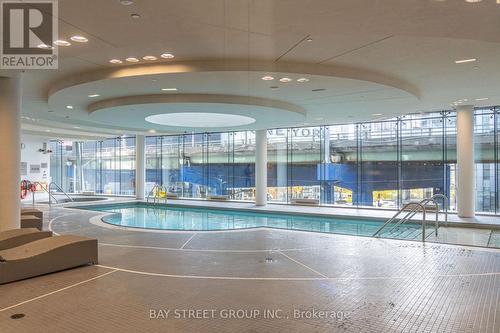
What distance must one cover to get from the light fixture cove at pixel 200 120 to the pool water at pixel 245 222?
371 cm

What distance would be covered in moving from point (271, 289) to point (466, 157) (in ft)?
36.3

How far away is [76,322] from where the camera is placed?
3.98 metres

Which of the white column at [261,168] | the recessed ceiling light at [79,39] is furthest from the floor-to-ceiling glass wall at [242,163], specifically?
the recessed ceiling light at [79,39]

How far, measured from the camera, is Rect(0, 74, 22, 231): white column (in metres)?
7.80

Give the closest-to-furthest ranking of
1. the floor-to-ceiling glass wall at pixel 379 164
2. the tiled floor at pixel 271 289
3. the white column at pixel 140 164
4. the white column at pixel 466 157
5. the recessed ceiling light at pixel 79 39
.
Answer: the tiled floor at pixel 271 289, the recessed ceiling light at pixel 79 39, the white column at pixel 466 157, the floor-to-ceiling glass wall at pixel 379 164, the white column at pixel 140 164

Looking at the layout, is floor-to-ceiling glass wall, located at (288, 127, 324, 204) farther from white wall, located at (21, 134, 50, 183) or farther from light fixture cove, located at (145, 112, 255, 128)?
white wall, located at (21, 134, 50, 183)

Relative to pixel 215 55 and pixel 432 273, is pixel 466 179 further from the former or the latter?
pixel 215 55

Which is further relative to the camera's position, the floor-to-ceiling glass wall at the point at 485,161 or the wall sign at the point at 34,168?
the wall sign at the point at 34,168

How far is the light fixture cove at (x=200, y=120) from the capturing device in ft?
44.3

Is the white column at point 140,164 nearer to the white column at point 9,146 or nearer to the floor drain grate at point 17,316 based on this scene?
the white column at point 9,146

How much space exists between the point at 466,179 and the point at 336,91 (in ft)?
23.5

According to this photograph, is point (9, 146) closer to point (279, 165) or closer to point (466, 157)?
point (466, 157)

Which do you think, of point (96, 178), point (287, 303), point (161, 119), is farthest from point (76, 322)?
point (96, 178)

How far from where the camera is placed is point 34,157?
81.4 feet
